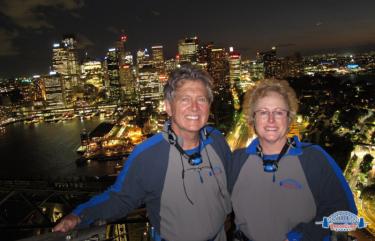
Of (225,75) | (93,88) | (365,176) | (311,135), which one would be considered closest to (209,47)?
(225,75)

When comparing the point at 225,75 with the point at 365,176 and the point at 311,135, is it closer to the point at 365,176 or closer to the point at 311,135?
the point at 311,135

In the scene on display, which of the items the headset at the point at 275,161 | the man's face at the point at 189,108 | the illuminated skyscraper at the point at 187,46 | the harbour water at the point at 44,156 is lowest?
the harbour water at the point at 44,156

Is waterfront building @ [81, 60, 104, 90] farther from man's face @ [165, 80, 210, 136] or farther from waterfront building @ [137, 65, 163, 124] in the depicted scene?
man's face @ [165, 80, 210, 136]

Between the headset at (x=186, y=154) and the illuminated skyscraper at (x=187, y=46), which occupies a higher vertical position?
the illuminated skyscraper at (x=187, y=46)

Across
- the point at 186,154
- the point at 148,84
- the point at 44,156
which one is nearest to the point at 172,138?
the point at 186,154

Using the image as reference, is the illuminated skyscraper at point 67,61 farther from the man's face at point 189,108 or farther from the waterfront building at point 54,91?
the man's face at point 189,108

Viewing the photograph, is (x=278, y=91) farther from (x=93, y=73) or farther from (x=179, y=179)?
(x=93, y=73)

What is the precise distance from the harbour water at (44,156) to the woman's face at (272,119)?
1719 cm

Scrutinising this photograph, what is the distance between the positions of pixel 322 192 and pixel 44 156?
24468 mm

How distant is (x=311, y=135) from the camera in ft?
47.0

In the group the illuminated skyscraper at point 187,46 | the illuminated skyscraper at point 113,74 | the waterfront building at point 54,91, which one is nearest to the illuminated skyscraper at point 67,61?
the waterfront building at point 54,91

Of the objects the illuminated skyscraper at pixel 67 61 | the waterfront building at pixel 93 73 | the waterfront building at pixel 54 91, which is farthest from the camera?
the waterfront building at pixel 93 73

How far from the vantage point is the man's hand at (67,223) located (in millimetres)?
919

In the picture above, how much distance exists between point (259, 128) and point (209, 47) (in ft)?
228
